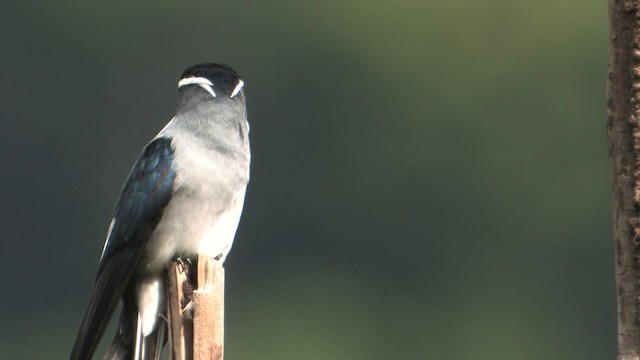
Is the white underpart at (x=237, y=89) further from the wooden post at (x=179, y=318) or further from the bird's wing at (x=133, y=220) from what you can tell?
the wooden post at (x=179, y=318)

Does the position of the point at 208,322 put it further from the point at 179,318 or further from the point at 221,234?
the point at 221,234

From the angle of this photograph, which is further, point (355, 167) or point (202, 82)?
point (355, 167)

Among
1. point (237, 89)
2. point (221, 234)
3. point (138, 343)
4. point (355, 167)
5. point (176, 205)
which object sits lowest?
point (138, 343)

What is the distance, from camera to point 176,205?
9664mm

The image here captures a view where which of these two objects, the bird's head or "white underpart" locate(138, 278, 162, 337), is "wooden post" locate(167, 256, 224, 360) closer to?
"white underpart" locate(138, 278, 162, 337)

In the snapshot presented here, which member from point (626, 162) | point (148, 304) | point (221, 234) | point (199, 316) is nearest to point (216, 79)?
point (221, 234)

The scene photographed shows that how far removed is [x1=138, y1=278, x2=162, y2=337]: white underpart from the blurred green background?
63.9 feet

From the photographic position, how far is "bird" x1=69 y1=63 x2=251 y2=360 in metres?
9.46

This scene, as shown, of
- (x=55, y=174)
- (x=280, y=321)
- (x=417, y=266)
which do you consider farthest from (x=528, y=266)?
(x=55, y=174)

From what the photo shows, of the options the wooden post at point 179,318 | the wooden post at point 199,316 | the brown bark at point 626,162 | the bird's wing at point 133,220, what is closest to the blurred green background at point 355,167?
the bird's wing at point 133,220

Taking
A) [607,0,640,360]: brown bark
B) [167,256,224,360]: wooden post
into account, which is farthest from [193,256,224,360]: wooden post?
[607,0,640,360]: brown bark

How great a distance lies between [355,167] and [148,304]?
29738mm

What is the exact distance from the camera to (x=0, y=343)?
31.8m

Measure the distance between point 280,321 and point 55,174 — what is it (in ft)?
16.3
